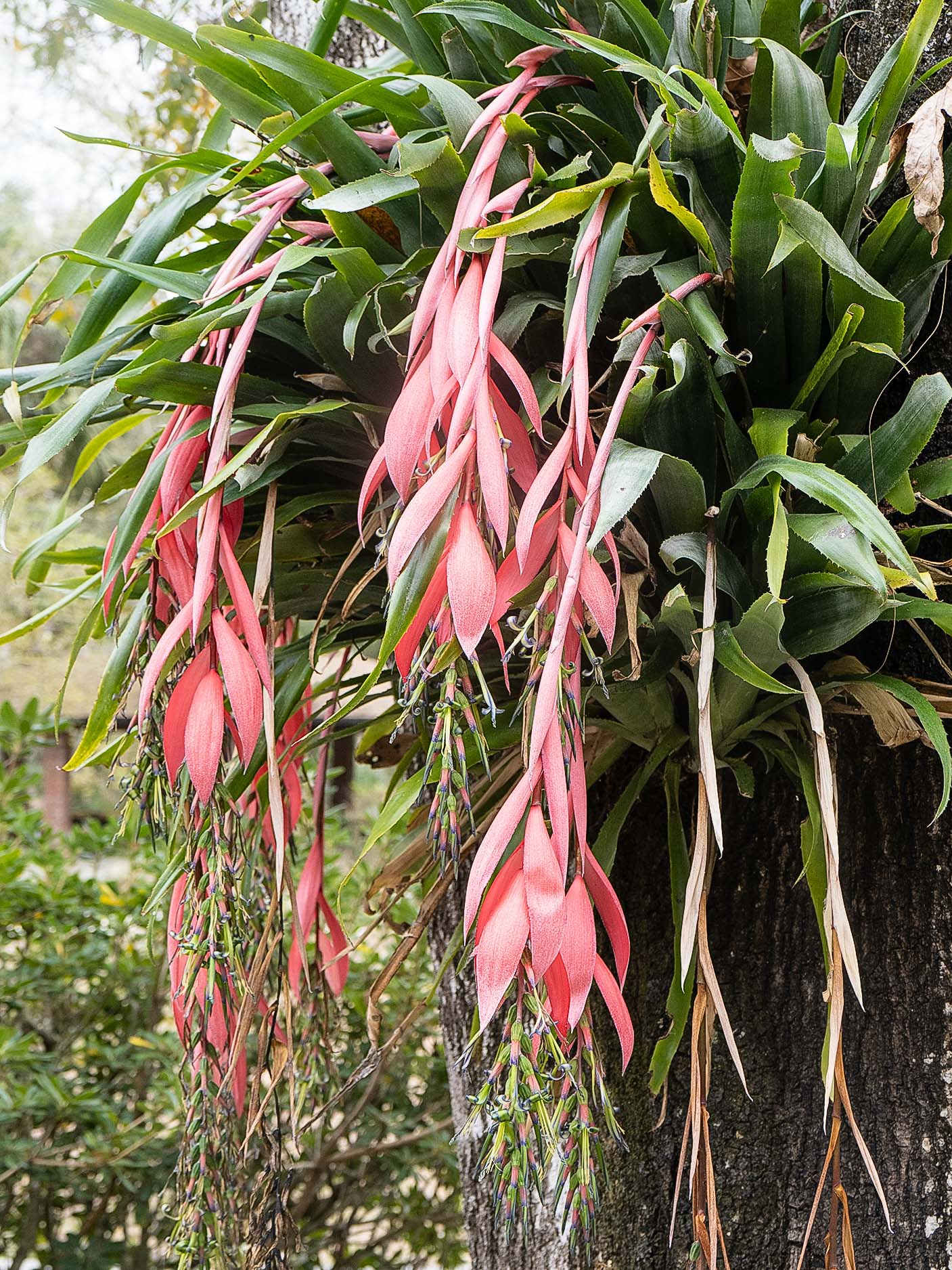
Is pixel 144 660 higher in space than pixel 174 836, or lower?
higher

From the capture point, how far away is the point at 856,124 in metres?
0.57

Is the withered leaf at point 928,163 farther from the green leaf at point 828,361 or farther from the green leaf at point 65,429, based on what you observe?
the green leaf at point 65,429

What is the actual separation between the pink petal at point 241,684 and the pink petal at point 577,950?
18 cm

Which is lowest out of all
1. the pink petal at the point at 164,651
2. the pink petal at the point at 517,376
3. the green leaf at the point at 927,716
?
the pink petal at the point at 164,651

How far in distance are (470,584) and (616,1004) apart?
209 millimetres

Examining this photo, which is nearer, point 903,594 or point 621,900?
point 903,594

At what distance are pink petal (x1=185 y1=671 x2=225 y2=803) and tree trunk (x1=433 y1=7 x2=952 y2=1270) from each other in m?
0.37

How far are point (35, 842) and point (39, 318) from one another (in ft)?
3.73

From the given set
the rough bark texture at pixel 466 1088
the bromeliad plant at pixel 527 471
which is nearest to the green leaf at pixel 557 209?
the bromeliad plant at pixel 527 471

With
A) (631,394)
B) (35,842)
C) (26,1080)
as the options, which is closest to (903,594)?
(631,394)

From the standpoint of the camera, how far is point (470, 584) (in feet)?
1.34

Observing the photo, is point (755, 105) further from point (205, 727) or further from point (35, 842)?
point (35, 842)

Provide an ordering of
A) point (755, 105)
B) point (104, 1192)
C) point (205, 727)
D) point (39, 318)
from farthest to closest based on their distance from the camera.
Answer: point (104, 1192) → point (39, 318) → point (755, 105) → point (205, 727)

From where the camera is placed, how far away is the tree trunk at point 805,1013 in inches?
25.5
